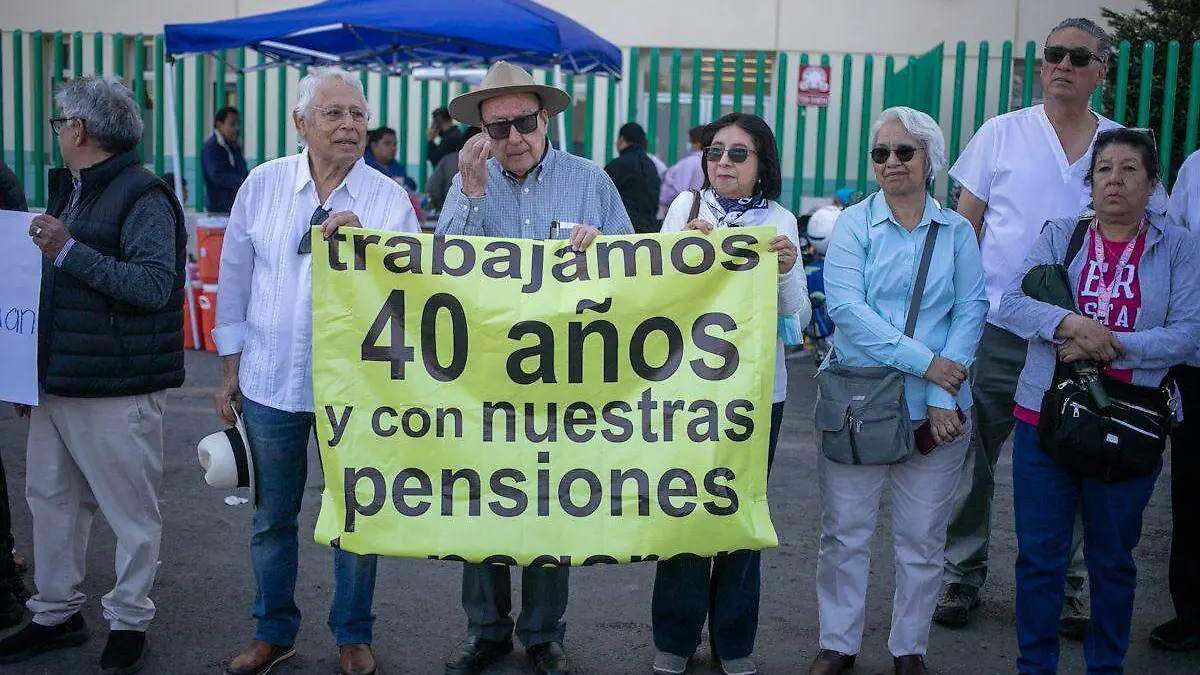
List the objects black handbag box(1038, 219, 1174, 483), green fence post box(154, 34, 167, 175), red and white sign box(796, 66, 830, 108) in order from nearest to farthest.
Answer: black handbag box(1038, 219, 1174, 483) → red and white sign box(796, 66, 830, 108) → green fence post box(154, 34, 167, 175)

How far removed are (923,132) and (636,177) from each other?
7771mm

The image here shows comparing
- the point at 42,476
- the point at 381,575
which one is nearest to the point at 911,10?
the point at 381,575

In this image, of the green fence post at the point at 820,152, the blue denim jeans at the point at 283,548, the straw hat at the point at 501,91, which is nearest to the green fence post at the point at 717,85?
the green fence post at the point at 820,152

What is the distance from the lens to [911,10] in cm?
1798

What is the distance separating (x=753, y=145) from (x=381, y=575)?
2.59 metres

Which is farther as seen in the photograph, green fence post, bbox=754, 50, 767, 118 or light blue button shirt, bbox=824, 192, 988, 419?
green fence post, bbox=754, 50, 767, 118

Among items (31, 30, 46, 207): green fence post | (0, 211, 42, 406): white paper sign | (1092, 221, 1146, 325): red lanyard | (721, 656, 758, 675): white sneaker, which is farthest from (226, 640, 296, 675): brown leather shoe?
(31, 30, 46, 207): green fence post

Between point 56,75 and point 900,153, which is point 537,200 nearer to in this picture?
point 900,153

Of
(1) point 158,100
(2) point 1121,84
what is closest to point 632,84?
(2) point 1121,84

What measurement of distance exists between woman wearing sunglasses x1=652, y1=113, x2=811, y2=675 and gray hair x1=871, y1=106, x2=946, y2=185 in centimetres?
39

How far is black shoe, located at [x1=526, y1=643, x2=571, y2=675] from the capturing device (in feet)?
14.5

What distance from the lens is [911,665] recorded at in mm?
4387

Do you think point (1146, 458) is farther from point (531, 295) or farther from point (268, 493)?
point (268, 493)

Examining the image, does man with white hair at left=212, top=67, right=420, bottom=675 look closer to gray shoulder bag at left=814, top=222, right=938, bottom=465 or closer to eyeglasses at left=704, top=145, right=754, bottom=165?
eyeglasses at left=704, top=145, right=754, bottom=165
